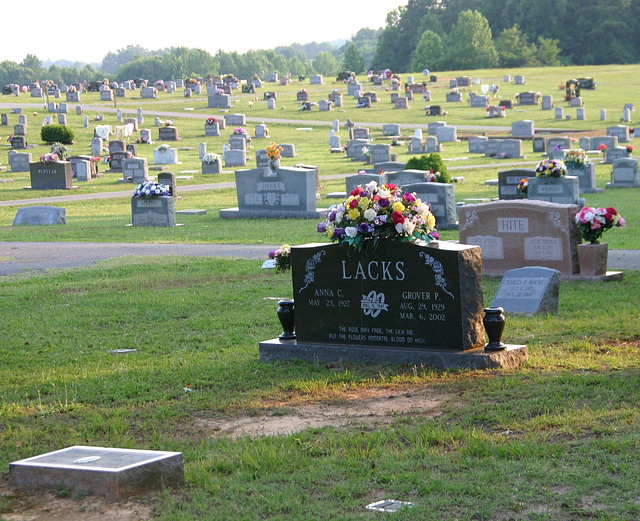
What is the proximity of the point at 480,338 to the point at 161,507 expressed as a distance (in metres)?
4.32

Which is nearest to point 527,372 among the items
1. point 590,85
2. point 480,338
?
point 480,338

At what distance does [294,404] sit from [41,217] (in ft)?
67.8

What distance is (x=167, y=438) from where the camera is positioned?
669 cm

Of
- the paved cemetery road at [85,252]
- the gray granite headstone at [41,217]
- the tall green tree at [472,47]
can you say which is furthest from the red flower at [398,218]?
the tall green tree at [472,47]

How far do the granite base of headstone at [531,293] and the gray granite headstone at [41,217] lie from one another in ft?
57.7

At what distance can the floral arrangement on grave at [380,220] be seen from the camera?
28.7 ft

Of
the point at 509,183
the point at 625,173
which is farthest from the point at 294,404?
the point at 625,173

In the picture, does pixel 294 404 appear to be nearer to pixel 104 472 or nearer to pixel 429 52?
pixel 104 472

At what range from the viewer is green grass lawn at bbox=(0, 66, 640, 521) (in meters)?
5.32

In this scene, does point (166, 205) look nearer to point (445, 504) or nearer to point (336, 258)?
point (336, 258)

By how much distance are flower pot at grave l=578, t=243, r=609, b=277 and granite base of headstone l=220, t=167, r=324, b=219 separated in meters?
12.9

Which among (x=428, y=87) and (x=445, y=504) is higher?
(x=428, y=87)

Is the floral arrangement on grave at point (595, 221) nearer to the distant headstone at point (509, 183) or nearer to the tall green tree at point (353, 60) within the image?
the distant headstone at point (509, 183)

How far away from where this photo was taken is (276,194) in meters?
27.2
